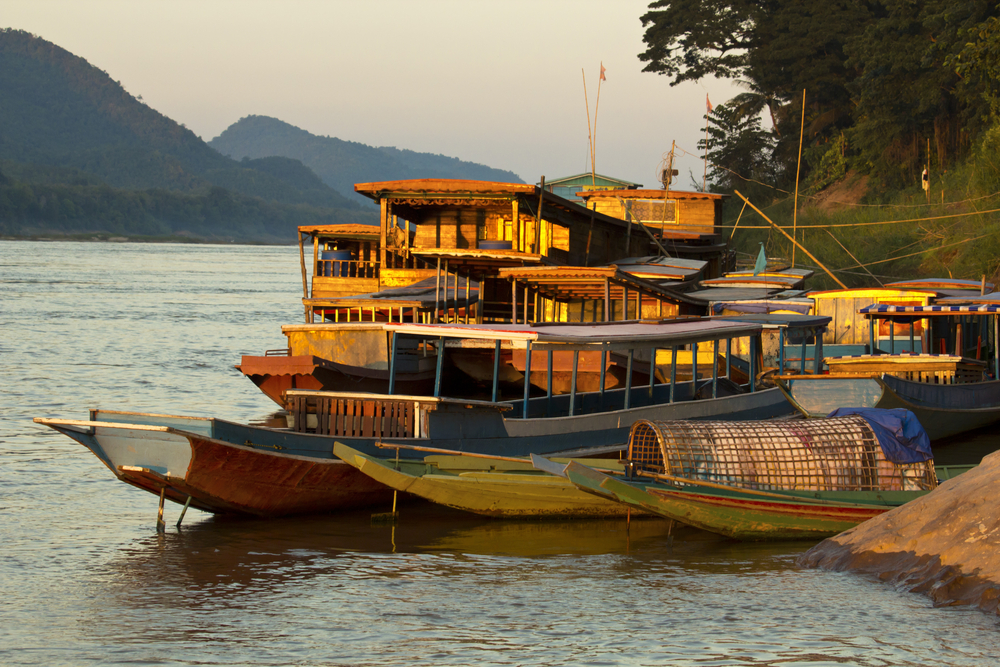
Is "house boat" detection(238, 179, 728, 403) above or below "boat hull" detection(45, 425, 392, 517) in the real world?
above

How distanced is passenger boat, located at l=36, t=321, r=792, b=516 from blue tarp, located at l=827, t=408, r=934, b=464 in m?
3.08

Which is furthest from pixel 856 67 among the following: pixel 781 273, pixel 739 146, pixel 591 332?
pixel 591 332

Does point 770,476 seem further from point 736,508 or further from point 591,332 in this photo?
point 591,332

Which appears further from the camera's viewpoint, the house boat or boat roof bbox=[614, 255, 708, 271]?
boat roof bbox=[614, 255, 708, 271]

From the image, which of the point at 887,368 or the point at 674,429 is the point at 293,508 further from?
the point at 887,368

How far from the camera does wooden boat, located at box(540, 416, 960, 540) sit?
32.4 feet

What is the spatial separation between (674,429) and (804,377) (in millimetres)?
4172

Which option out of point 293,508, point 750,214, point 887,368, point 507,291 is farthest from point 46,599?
point 750,214

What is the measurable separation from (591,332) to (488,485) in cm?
283

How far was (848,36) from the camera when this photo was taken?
4809 centimetres

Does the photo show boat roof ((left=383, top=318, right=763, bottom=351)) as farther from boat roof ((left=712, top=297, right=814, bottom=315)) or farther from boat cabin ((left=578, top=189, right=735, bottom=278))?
boat cabin ((left=578, top=189, right=735, bottom=278))

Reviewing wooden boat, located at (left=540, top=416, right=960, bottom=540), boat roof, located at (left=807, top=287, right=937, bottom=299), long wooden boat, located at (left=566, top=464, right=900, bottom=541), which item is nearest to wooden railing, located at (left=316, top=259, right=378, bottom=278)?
boat roof, located at (left=807, top=287, right=937, bottom=299)

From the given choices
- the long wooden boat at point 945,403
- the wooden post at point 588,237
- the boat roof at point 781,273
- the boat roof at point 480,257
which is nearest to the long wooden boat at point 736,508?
the long wooden boat at point 945,403

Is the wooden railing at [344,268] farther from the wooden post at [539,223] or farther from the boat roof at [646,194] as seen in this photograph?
the boat roof at [646,194]
